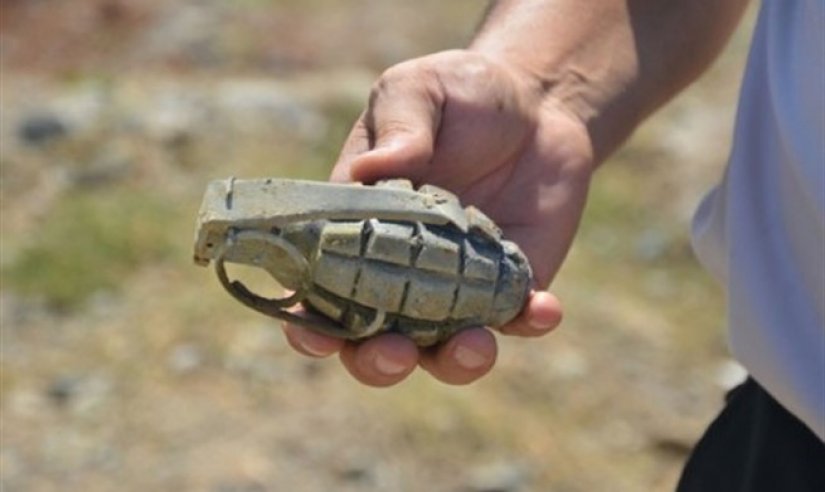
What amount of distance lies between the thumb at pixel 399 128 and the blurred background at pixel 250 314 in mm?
1812

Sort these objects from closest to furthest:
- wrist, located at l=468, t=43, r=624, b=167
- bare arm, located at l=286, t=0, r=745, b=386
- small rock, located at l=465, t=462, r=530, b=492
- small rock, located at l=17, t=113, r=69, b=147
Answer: bare arm, located at l=286, t=0, r=745, b=386 → wrist, located at l=468, t=43, r=624, b=167 → small rock, located at l=465, t=462, r=530, b=492 → small rock, located at l=17, t=113, r=69, b=147

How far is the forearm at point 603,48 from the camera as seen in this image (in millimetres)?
2146

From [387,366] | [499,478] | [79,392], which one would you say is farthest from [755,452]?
[79,392]

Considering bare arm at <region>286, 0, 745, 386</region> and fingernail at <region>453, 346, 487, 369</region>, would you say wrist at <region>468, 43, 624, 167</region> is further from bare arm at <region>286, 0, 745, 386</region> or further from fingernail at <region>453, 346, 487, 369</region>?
fingernail at <region>453, 346, 487, 369</region>

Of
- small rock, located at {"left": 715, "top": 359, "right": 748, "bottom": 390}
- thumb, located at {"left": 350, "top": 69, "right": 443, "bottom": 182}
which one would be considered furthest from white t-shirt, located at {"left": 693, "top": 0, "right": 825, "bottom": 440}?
small rock, located at {"left": 715, "top": 359, "right": 748, "bottom": 390}

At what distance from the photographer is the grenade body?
5.93 feet

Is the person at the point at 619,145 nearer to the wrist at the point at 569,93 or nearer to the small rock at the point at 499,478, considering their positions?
the wrist at the point at 569,93

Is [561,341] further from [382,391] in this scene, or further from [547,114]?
[547,114]

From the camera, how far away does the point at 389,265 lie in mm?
1826

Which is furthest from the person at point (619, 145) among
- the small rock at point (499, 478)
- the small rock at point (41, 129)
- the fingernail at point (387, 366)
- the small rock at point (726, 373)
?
the small rock at point (41, 129)

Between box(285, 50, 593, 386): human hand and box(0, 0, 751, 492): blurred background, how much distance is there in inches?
69.0

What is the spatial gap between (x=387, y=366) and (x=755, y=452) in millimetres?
437

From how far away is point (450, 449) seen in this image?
12.9ft

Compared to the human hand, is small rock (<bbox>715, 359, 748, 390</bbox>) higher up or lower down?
lower down
